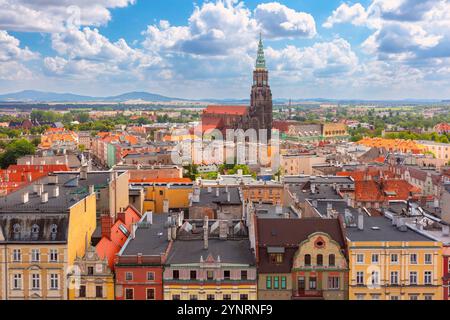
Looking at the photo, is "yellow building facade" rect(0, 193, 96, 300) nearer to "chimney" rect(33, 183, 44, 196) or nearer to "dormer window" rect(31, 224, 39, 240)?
"dormer window" rect(31, 224, 39, 240)

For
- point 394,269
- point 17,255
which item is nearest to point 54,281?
point 17,255

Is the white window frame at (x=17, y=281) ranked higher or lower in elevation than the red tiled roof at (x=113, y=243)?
lower

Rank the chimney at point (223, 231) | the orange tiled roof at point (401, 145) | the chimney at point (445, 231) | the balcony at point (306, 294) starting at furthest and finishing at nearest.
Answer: the orange tiled roof at point (401, 145)
the chimney at point (445, 231)
the chimney at point (223, 231)
the balcony at point (306, 294)

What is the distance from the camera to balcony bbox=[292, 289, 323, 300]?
39.6m

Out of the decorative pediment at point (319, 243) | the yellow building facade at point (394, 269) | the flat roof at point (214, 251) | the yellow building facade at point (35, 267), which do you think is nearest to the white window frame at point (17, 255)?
the yellow building facade at point (35, 267)

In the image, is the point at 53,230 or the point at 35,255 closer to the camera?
the point at 35,255

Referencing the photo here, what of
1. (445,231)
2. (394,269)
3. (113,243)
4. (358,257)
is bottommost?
(394,269)

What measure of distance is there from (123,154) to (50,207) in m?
112

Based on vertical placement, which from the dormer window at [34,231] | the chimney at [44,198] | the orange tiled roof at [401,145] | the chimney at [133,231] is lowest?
the chimney at [133,231]

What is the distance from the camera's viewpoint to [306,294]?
39875 mm

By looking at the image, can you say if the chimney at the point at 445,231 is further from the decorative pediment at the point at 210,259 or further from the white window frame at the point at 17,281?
the white window frame at the point at 17,281

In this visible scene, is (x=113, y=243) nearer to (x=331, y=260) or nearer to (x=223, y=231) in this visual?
(x=223, y=231)

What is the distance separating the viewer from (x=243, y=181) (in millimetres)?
91500

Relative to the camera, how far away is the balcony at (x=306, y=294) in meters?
39.6
